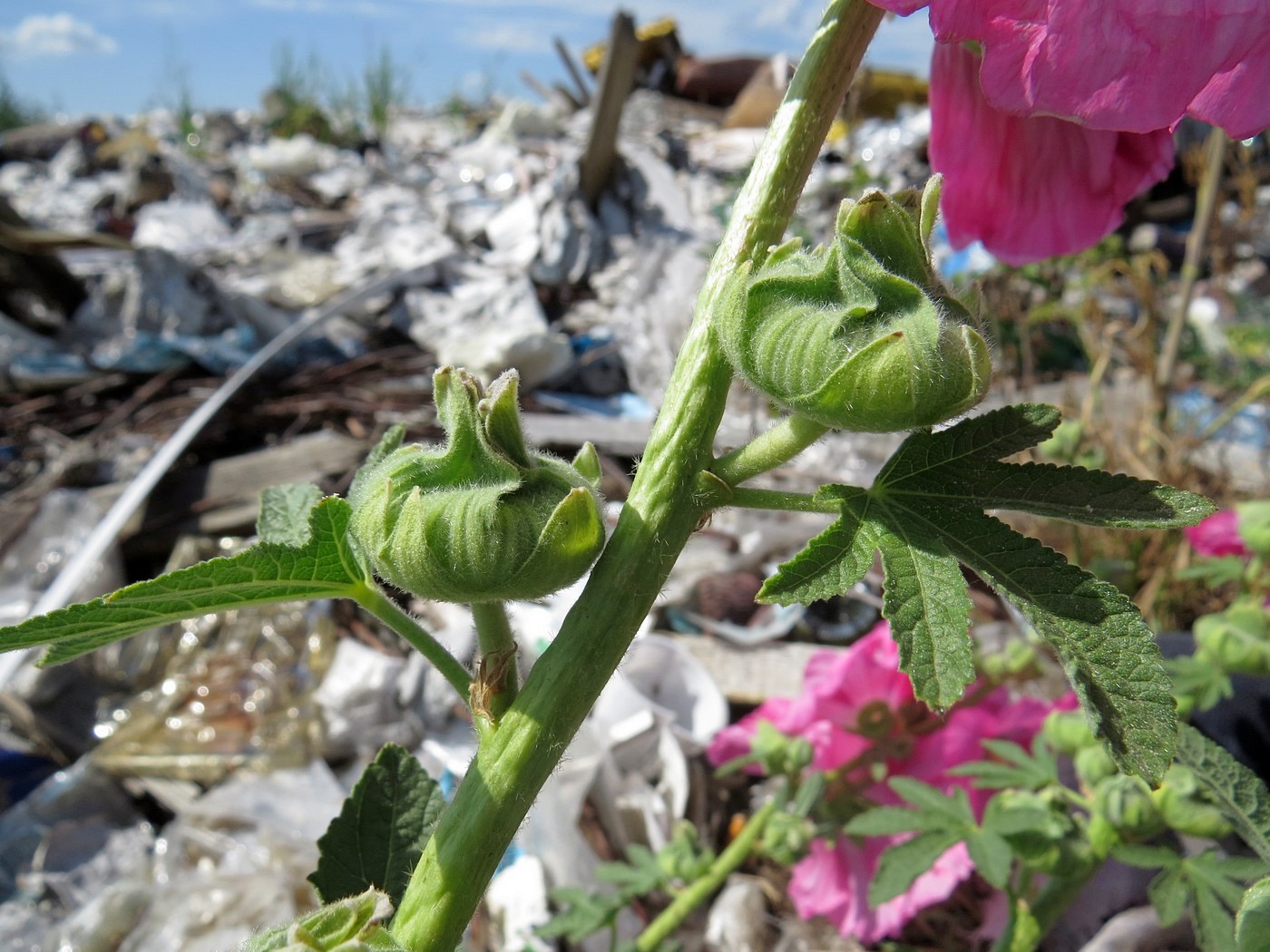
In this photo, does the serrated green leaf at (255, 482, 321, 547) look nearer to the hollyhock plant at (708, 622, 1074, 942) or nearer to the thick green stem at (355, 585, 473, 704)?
the thick green stem at (355, 585, 473, 704)

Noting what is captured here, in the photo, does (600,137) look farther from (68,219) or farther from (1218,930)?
(1218,930)

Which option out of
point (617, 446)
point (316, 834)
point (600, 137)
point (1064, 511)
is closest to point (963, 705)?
point (1064, 511)

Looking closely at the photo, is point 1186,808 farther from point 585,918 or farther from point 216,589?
point 216,589

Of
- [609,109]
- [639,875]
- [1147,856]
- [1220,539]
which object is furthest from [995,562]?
→ [609,109]

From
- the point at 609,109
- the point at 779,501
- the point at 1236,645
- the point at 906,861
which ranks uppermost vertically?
the point at 779,501

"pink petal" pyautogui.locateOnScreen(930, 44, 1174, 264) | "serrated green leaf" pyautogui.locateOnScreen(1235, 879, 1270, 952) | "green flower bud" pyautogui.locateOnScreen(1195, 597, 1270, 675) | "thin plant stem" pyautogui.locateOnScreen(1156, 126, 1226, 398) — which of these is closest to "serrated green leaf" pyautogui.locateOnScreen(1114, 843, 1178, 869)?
"green flower bud" pyautogui.locateOnScreen(1195, 597, 1270, 675)
